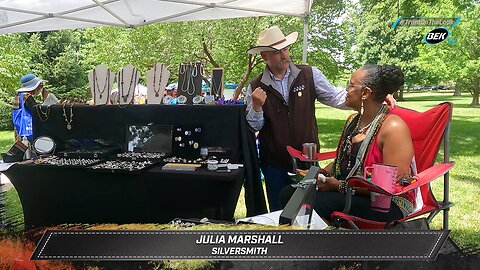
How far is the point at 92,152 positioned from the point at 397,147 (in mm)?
2035

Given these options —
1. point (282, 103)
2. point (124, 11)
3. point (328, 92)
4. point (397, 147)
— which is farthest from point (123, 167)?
point (124, 11)

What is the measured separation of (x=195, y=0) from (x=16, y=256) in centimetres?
372

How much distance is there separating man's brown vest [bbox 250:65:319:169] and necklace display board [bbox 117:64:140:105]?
2.98ft

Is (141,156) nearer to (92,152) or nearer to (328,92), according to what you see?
(92,152)

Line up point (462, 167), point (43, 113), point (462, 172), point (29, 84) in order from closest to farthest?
point (43, 113) → point (29, 84) → point (462, 172) → point (462, 167)

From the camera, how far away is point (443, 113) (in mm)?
2068

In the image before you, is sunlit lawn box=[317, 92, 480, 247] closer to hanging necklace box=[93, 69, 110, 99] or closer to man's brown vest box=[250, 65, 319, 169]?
man's brown vest box=[250, 65, 319, 169]

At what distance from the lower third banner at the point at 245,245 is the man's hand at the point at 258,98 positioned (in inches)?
60.8

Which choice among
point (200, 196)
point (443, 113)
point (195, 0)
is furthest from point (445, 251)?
point (195, 0)

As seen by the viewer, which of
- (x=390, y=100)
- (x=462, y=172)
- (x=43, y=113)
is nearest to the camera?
(x=390, y=100)

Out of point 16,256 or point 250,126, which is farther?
point 250,126

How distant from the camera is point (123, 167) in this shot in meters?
2.41

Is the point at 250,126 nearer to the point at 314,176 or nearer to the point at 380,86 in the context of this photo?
the point at 380,86

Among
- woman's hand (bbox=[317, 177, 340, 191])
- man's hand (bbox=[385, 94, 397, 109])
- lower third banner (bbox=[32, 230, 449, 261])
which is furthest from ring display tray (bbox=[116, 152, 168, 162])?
lower third banner (bbox=[32, 230, 449, 261])
